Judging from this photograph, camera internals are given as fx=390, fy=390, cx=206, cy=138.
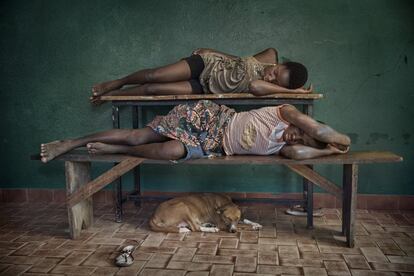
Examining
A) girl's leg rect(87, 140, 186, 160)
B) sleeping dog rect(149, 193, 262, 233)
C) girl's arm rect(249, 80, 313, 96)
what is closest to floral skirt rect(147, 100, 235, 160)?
girl's leg rect(87, 140, 186, 160)

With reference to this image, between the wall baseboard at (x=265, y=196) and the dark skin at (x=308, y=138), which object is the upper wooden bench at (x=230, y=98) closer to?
the dark skin at (x=308, y=138)

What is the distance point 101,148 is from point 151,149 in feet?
1.65

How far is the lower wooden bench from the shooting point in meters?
3.27

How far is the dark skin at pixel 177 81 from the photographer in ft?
12.2

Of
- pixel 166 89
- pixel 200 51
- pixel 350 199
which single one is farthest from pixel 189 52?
pixel 350 199

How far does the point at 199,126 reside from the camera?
147 inches

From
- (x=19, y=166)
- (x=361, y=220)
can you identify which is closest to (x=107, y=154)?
(x=19, y=166)

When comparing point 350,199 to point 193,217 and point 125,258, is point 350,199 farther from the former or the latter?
point 125,258

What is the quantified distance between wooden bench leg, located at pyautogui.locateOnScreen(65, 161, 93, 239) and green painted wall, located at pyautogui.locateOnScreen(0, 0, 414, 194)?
99 cm

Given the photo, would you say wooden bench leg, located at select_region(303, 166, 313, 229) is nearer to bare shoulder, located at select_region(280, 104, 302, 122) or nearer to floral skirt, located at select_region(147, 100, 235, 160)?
bare shoulder, located at select_region(280, 104, 302, 122)

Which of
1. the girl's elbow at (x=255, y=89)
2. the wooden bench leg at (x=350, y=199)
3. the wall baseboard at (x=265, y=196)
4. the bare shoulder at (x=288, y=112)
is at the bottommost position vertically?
the wall baseboard at (x=265, y=196)

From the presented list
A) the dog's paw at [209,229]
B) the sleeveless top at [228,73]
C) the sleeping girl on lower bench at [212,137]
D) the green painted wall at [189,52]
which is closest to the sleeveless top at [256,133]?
the sleeping girl on lower bench at [212,137]

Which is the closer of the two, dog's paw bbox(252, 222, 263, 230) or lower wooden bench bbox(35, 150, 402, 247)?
lower wooden bench bbox(35, 150, 402, 247)

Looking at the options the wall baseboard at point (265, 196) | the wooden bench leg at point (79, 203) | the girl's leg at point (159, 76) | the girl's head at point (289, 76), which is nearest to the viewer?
the wooden bench leg at point (79, 203)
